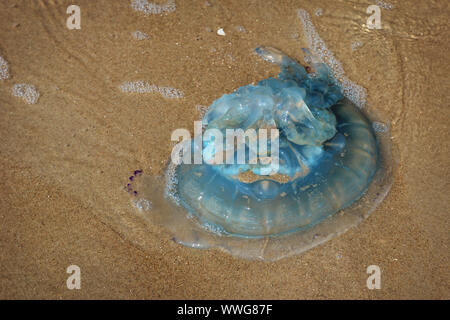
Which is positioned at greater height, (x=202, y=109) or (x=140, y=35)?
(x=140, y=35)

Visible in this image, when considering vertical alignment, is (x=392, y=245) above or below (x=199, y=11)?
below

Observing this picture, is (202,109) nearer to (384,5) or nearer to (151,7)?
(151,7)

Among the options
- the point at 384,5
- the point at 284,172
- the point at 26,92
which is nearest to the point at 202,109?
the point at 284,172

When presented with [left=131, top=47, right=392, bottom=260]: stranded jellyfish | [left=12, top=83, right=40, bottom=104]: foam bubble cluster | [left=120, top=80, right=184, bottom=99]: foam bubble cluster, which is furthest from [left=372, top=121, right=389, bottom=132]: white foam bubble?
[left=12, top=83, right=40, bottom=104]: foam bubble cluster

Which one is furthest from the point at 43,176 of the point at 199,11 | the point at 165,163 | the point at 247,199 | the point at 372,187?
the point at 372,187

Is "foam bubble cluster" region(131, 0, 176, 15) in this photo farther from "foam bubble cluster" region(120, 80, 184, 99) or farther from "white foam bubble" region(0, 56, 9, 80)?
"white foam bubble" region(0, 56, 9, 80)

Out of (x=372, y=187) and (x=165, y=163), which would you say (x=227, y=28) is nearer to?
(x=165, y=163)
